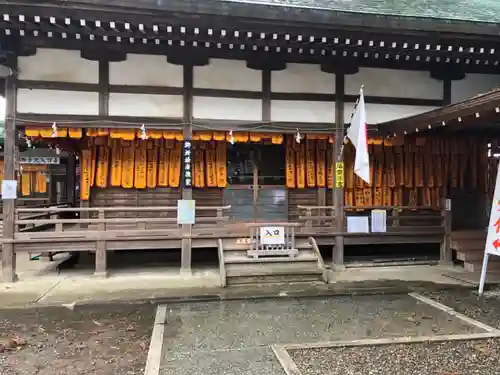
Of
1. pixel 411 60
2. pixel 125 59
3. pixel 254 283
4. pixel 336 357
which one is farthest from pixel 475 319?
pixel 125 59

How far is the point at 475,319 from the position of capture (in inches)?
227

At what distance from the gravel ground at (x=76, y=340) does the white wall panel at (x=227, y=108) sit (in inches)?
169

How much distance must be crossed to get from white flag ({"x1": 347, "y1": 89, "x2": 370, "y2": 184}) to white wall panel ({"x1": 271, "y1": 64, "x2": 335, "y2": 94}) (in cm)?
142

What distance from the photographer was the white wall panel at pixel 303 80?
901 cm

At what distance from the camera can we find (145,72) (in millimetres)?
8586

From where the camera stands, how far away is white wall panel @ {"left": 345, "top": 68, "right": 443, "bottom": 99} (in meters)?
9.27

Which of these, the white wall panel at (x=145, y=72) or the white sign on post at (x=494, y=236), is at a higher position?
the white wall panel at (x=145, y=72)

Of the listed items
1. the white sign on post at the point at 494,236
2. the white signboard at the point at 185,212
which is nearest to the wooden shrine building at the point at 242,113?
the white signboard at the point at 185,212

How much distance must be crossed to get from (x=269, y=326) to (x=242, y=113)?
4.93m

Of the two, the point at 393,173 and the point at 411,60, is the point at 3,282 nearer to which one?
the point at 393,173

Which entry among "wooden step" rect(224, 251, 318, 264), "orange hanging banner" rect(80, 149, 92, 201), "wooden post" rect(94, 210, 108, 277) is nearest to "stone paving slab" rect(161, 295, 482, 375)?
"wooden step" rect(224, 251, 318, 264)

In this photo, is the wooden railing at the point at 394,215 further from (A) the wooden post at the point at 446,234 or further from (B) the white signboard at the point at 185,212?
(B) the white signboard at the point at 185,212

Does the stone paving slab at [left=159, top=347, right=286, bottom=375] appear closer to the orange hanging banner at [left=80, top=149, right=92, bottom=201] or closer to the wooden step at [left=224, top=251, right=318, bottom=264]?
the wooden step at [left=224, top=251, right=318, bottom=264]

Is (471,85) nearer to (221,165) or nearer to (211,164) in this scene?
(221,165)
